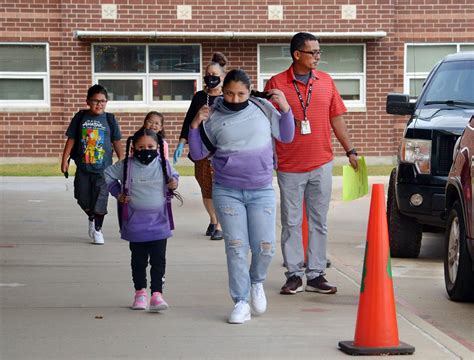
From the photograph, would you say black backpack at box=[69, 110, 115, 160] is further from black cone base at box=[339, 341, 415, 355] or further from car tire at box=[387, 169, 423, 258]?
black cone base at box=[339, 341, 415, 355]

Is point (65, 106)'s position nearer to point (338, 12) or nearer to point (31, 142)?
point (31, 142)

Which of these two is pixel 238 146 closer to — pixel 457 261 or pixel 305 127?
pixel 305 127

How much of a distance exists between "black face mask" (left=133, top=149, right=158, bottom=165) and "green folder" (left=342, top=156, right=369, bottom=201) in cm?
149

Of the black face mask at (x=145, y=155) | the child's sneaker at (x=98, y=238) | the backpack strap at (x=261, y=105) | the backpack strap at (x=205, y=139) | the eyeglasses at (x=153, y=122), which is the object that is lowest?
the child's sneaker at (x=98, y=238)

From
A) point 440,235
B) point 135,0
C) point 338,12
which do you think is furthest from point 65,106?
point 440,235

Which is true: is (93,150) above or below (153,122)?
below

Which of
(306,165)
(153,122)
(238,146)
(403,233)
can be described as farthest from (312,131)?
(153,122)

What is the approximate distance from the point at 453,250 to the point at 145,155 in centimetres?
259

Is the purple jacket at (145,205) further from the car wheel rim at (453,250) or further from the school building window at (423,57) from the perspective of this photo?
the school building window at (423,57)

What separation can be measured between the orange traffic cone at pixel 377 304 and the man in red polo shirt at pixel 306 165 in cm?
210

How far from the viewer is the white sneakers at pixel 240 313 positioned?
7770mm

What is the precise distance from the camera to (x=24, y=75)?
25.6 metres

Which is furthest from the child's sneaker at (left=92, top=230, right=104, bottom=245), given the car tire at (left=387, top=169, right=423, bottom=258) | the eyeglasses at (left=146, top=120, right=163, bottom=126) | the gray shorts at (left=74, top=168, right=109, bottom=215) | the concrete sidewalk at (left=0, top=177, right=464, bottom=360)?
the car tire at (left=387, top=169, right=423, bottom=258)

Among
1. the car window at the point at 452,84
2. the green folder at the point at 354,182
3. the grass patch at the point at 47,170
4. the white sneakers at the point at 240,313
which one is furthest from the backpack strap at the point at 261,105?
the grass patch at the point at 47,170
